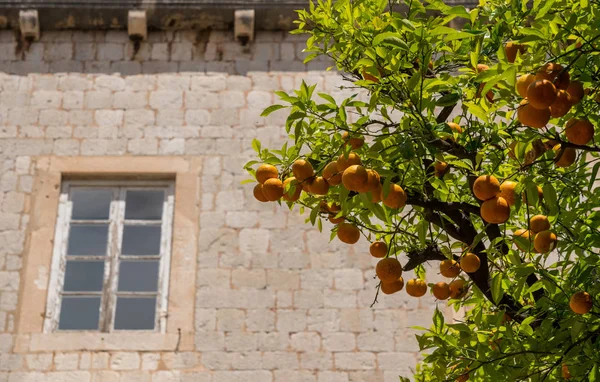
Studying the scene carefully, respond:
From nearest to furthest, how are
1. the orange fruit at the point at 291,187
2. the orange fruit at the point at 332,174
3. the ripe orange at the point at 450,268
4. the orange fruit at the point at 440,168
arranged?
the orange fruit at the point at 332,174
the orange fruit at the point at 291,187
the orange fruit at the point at 440,168
the ripe orange at the point at 450,268

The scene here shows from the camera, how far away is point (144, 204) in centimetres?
709

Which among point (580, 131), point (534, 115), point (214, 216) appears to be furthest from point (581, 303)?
point (214, 216)

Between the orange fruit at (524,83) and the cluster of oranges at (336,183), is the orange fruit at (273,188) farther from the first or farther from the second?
the orange fruit at (524,83)

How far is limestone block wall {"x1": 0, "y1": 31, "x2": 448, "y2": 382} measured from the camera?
641cm

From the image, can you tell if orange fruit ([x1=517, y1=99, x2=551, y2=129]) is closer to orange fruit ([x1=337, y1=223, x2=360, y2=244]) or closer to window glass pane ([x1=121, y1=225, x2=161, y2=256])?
orange fruit ([x1=337, y1=223, x2=360, y2=244])

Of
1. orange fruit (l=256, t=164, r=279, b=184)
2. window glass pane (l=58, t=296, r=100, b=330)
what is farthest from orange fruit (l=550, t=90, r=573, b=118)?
window glass pane (l=58, t=296, r=100, b=330)

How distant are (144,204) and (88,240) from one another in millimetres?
517

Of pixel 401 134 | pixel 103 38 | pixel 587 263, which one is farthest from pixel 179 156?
pixel 587 263

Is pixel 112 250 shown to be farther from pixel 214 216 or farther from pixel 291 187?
pixel 291 187

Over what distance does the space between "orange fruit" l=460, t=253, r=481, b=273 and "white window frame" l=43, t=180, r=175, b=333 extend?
354cm

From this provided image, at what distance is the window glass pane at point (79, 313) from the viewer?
6.61 m

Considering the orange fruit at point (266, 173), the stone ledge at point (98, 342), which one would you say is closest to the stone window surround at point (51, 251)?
the stone ledge at point (98, 342)

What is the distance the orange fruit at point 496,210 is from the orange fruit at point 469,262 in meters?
0.51

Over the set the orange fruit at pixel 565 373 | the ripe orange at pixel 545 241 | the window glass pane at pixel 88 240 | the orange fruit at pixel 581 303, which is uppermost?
the window glass pane at pixel 88 240
